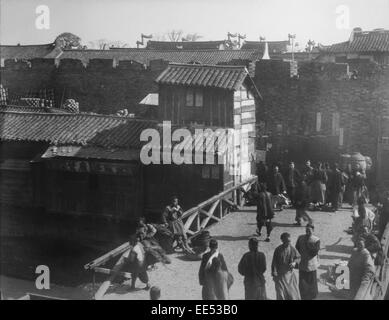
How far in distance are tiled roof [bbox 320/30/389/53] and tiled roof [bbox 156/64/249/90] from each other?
15.4 metres

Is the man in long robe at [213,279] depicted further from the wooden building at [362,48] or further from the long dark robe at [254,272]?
the wooden building at [362,48]

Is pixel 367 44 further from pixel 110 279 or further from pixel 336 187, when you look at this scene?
pixel 110 279

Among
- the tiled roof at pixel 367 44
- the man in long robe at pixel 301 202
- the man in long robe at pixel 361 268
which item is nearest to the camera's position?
the man in long robe at pixel 361 268

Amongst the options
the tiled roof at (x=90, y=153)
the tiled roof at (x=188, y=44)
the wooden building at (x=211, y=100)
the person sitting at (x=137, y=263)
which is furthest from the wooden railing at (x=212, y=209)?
the tiled roof at (x=188, y=44)

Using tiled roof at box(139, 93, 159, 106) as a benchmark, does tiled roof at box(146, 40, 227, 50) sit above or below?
above

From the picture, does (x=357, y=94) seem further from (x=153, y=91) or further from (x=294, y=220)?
(x=153, y=91)

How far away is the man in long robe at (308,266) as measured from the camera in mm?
9242

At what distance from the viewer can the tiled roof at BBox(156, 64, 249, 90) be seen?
59.4ft

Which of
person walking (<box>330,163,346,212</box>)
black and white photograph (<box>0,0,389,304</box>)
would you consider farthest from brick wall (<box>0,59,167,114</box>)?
person walking (<box>330,163,346,212</box>)

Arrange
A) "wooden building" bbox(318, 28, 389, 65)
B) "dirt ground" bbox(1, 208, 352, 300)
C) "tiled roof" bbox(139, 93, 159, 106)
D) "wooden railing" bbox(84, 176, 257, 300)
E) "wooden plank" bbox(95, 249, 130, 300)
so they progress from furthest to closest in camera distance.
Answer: "wooden building" bbox(318, 28, 389, 65) → "tiled roof" bbox(139, 93, 159, 106) → "wooden railing" bbox(84, 176, 257, 300) → "dirt ground" bbox(1, 208, 352, 300) → "wooden plank" bbox(95, 249, 130, 300)

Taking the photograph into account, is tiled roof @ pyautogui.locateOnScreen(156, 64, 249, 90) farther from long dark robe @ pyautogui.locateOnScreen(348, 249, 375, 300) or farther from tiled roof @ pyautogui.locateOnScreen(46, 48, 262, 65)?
tiled roof @ pyautogui.locateOnScreen(46, 48, 262, 65)

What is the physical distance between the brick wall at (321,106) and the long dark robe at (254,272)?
14284mm

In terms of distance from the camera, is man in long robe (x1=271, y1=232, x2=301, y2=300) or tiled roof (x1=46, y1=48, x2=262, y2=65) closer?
man in long robe (x1=271, y1=232, x2=301, y2=300)

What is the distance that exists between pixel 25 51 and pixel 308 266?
117 ft
